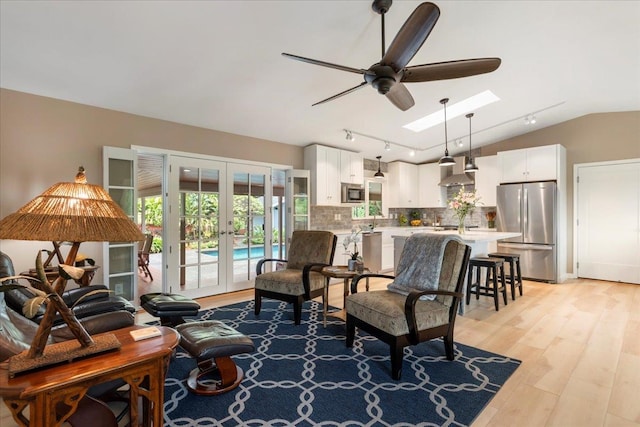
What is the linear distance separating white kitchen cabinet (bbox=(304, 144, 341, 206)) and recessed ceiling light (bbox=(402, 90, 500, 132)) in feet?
4.73

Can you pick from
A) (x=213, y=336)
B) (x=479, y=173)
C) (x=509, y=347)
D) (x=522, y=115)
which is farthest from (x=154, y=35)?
(x=479, y=173)

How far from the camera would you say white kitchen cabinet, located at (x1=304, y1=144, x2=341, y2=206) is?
5.63m

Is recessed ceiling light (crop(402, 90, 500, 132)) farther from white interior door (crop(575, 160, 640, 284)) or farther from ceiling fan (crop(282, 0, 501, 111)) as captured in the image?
white interior door (crop(575, 160, 640, 284))

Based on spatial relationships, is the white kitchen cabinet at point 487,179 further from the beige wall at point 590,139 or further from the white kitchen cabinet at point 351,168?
the white kitchen cabinet at point 351,168

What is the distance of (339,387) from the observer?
222 centimetres

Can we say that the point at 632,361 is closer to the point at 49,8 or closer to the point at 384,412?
the point at 384,412

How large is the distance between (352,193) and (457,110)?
7.78 feet

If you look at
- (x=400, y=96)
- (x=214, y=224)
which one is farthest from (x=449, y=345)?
(x=214, y=224)

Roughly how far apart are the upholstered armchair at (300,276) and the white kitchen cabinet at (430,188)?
168 inches

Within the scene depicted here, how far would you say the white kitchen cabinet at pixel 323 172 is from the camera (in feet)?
18.5

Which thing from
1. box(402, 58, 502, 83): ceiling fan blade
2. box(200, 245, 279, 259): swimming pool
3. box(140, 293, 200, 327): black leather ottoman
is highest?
box(402, 58, 502, 83): ceiling fan blade

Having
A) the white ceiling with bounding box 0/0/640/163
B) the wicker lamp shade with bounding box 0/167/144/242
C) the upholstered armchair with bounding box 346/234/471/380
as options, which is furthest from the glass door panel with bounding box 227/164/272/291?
the wicker lamp shade with bounding box 0/167/144/242

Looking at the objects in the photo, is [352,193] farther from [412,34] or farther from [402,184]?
[412,34]

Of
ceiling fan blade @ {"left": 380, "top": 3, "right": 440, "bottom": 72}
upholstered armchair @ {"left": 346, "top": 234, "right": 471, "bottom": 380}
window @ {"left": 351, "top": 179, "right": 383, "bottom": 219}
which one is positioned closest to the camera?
ceiling fan blade @ {"left": 380, "top": 3, "right": 440, "bottom": 72}
